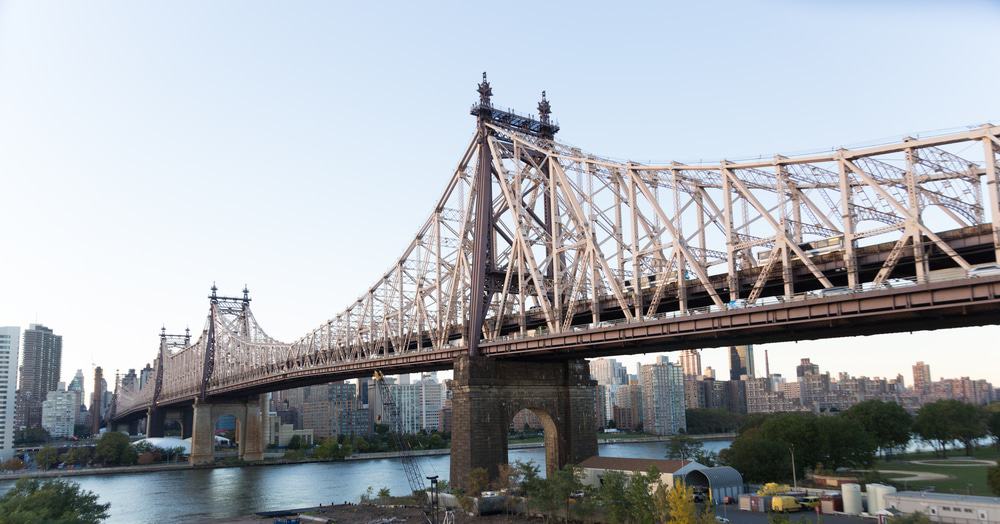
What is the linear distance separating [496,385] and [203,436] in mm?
106128

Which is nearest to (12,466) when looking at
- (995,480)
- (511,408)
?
(511,408)

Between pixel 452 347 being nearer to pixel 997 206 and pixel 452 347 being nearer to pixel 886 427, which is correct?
pixel 997 206

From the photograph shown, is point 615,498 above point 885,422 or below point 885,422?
below

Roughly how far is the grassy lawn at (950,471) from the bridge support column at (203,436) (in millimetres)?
115380

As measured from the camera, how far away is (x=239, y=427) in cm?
15512

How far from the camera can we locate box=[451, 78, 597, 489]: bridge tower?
202ft

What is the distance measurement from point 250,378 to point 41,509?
84.6m

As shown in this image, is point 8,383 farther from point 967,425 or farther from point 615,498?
point 967,425

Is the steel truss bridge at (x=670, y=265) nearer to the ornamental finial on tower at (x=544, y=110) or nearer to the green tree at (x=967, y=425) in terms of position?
the ornamental finial on tower at (x=544, y=110)

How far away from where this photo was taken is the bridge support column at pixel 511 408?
61.2 metres

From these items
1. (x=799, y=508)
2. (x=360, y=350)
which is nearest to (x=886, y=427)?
(x=799, y=508)

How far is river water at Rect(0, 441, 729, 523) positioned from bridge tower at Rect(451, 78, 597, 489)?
28.8 metres

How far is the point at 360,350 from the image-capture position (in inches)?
3676

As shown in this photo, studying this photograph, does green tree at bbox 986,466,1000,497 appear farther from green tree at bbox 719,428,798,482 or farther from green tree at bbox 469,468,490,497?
green tree at bbox 469,468,490,497
